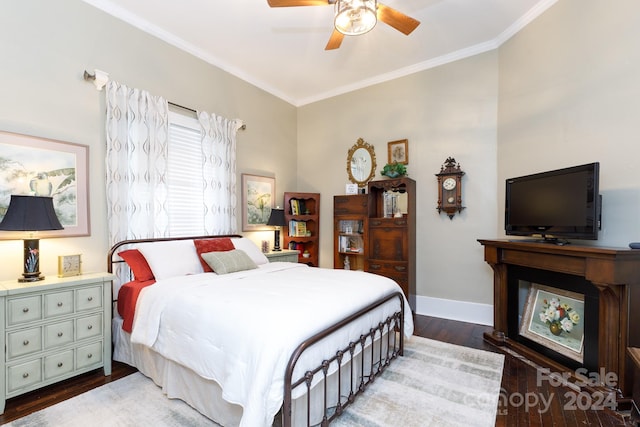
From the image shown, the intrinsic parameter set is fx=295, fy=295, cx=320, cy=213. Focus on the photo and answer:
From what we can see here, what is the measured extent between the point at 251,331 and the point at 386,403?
4.00 feet

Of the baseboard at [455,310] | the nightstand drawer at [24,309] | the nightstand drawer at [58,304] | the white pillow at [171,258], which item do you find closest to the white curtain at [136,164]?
the white pillow at [171,258]

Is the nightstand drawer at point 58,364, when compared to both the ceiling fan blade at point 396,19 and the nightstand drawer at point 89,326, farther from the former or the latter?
the ceiling fan blade at point 396,19

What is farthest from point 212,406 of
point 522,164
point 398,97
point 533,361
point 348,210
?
point 398,97

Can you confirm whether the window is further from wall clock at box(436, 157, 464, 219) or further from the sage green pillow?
wall clock at box(436, 157, 464, 219)

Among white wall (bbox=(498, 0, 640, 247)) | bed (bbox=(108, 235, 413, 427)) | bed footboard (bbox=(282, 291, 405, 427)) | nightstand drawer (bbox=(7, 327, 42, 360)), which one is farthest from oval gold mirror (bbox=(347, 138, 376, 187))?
nightstand drawer (bbox=(7, 327, 42, 360))

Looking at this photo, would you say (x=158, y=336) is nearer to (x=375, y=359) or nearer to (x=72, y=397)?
(x=72, y=397)

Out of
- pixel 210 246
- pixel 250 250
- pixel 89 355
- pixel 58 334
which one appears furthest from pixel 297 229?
pixel 58 334

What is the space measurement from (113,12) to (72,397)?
11.5ft

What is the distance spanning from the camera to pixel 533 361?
269 centimetres

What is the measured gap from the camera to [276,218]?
436 centimetres

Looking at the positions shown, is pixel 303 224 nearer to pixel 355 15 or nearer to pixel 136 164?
pixel 136 164

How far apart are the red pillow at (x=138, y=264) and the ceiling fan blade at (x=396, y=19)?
2.99 metres

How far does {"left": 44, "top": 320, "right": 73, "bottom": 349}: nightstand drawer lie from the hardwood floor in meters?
0.38

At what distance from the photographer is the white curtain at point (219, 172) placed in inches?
150
